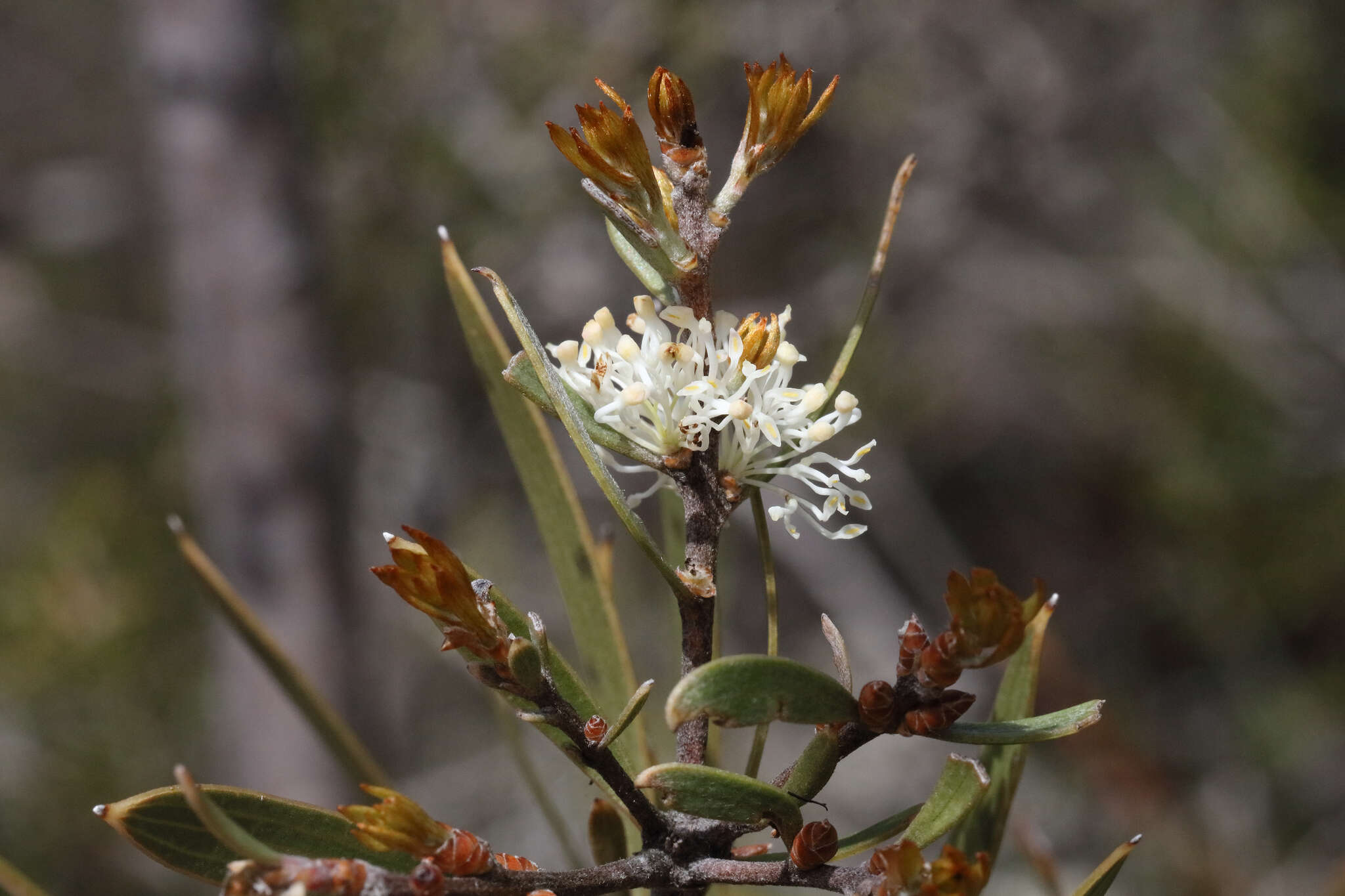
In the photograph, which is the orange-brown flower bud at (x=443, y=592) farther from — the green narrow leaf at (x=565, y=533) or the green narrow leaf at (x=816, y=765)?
the green narrow leaf at (x=565, y=533)

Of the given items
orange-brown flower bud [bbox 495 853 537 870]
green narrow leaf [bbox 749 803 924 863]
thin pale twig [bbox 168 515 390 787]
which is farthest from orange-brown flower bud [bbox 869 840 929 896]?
thin pale twig [bbox 168 515 390 787]

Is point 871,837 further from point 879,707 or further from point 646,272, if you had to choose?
point 646,272

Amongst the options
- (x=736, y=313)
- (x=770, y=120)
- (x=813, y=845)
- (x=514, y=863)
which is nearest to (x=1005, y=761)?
(x=813, y=845)

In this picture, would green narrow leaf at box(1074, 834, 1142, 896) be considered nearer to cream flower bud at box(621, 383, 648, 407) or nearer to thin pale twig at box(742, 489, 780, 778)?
thin pale twig at box(742, 489, 780, 778)

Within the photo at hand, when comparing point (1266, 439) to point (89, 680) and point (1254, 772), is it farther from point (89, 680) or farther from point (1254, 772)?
point (89, 680)

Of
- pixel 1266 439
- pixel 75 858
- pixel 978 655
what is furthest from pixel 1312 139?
pixel 75 858

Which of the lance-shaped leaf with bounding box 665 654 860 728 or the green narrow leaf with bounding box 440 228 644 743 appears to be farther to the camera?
the green narrow leaf with bounding box 440 228 644 743
